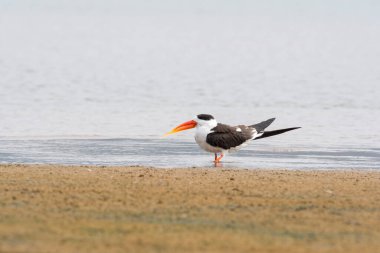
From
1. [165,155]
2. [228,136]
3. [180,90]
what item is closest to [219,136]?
[228,136]

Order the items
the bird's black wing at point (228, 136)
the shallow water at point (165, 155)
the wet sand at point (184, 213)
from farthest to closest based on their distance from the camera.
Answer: the bird's black wing at point (228, 136), the shallow water at point (165, 155), the wet sand at point (184, 213)

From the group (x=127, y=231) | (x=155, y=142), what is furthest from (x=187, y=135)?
(x=127, y=231)

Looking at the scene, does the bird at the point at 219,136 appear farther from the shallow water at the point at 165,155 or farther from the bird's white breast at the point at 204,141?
the shallow water at the point at 165,155

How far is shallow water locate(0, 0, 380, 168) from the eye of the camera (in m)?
15.1

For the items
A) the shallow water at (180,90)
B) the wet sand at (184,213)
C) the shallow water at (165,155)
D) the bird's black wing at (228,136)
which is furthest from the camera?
the shallow water at (180,90)

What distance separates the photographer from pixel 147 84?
94.7 ft

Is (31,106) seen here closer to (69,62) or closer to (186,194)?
(186,194)

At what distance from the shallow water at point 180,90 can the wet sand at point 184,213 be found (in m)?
3.21

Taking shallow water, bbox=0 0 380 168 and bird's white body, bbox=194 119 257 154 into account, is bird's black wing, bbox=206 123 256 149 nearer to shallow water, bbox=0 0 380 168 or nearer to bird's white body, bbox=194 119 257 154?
bird's white body, bbox=194 119 257 154

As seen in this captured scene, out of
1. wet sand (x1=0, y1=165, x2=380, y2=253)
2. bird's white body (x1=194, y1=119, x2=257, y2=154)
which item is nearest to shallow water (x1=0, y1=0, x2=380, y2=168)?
bird's white body (x1=194, y1=119, x2=257, y2=154)

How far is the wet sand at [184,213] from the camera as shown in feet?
23.5

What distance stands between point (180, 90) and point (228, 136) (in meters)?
12.6

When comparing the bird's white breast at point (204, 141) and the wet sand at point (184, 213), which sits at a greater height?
the bird's white breast at point (204, 141)

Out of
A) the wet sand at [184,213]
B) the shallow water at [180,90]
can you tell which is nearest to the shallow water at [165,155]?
the shallow water at [180,90]
